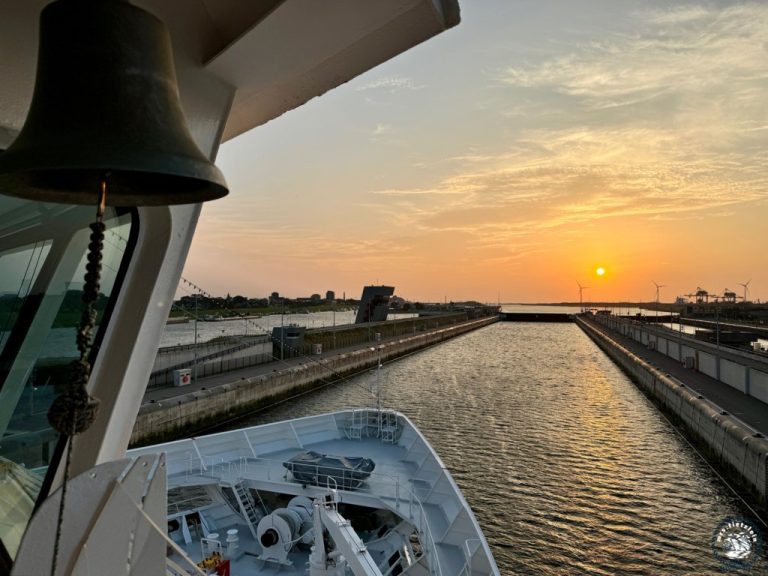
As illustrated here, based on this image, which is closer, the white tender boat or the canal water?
the white tender boat

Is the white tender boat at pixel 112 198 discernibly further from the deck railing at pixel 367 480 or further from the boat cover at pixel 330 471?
the boat cover at pixel 330 471

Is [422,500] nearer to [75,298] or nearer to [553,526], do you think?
[553,526]

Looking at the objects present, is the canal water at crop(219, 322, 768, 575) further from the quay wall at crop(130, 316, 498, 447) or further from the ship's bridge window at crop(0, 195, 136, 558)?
the ship's bridge window at crop(0, 195, 136, 558)

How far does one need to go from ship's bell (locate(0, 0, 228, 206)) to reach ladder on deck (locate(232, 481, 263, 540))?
1061 cm

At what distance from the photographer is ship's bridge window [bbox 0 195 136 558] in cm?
299

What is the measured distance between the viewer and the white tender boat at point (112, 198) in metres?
2.10

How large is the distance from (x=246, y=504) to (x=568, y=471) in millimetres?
13372

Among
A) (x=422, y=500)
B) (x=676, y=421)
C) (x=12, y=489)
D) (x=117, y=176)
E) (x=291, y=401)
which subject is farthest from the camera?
(x=291, y=401)

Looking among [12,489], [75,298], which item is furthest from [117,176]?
[12,489]

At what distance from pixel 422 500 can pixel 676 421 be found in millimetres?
21561

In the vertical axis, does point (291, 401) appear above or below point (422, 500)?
below

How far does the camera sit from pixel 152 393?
27641 millimetres

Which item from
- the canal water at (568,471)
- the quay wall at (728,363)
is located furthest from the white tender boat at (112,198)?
the quay wall at (728,363)

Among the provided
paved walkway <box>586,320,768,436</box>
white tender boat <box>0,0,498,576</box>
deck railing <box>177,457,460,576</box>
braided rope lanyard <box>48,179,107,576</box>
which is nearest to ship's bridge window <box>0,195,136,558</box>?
white tender boat <box>0,0,498,576</box>
